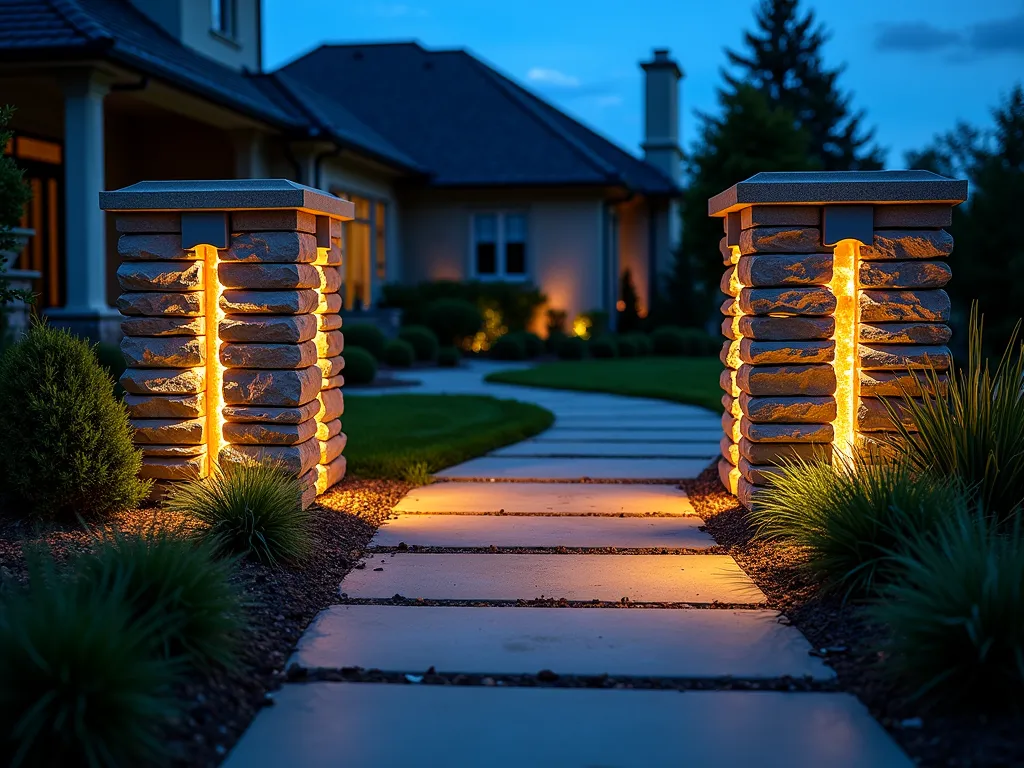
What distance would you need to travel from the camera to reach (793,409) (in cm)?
593

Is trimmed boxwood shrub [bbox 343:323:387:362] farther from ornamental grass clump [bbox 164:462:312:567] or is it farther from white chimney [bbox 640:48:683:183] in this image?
white chimney [bbox 640:48:683:183]

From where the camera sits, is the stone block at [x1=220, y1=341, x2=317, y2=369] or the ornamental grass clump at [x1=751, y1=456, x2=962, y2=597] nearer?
the ornamental grass clump at [x1=751, y1=456, x2=962, y2=597]

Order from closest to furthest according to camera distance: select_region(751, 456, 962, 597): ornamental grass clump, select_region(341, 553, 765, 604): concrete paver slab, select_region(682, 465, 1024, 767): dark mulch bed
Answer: select_region(682, 465, 1024, 767): dark mulch bed, select_region(751, 456, 962, 597): ornamental grass clump, select_region(341, 553, 765, 604): concrete paver slab

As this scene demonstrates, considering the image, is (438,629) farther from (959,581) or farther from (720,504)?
(720,504)

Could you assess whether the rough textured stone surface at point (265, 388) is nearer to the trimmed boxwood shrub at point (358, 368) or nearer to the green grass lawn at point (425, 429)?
the green grass lawn at point (425, 429)

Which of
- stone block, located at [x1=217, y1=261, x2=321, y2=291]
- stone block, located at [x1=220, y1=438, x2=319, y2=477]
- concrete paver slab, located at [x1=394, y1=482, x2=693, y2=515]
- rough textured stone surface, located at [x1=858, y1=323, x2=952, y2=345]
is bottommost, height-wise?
concrete paver slab, located at [x1=394, y1=482, x2=693, y2=515]

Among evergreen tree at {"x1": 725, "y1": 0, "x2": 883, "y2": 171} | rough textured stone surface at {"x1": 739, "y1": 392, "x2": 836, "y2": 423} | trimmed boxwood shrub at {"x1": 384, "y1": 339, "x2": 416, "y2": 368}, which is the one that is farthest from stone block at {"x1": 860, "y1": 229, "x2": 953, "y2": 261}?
evergreen tree at {"x1": 725, "y1": 0, "x2": 883, "y2": 171}

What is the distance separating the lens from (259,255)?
594 cm

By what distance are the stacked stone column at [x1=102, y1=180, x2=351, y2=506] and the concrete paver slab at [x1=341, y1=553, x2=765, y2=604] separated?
1.30 meters

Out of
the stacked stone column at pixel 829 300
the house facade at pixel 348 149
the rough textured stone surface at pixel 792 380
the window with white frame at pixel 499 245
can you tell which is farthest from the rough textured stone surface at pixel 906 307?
the window with white frame at pixel 499 245

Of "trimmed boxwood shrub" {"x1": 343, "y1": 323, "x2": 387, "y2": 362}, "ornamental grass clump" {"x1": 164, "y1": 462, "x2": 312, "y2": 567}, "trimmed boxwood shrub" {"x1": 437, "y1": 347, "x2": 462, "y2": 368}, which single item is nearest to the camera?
"ornamental grass clump" {"x1": 164, "y1": 462, "x2": 312, "y2": 567}

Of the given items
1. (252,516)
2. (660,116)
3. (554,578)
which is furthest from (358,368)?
(660,116)

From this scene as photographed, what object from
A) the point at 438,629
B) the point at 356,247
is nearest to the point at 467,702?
the point at 438,629

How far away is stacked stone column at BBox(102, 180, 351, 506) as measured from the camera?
5.92m
